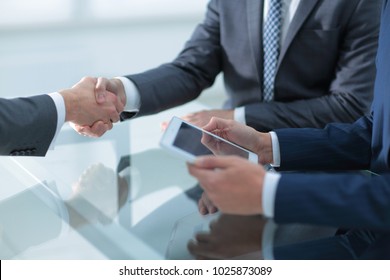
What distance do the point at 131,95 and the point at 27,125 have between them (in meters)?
0.44

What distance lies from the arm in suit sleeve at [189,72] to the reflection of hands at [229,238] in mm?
771

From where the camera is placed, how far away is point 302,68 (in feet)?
6.30

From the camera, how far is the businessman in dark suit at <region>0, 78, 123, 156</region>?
1.49 m

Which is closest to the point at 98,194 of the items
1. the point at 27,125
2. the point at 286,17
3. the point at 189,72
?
the point at 27,125

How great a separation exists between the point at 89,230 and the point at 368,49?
1.04 metres

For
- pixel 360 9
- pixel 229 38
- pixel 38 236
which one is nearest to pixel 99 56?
pixel 229 38

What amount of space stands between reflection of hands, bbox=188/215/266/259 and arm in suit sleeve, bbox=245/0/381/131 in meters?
0.70

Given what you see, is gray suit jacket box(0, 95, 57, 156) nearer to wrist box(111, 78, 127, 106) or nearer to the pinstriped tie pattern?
wrist box(111, 78, 127, 106)

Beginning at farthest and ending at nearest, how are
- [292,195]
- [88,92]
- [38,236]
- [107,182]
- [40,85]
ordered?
[40,85], [88,92], [107,182], [38,236], [292,195]

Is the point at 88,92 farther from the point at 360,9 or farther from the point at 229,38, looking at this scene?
the point at 360,9

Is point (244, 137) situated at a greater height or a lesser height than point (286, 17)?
lesser

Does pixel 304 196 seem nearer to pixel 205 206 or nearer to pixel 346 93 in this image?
pixel 205 206

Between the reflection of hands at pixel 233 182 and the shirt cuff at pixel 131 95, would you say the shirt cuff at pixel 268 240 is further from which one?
the shirt cuff at pixel 131 95

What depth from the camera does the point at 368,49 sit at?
6.16 feet
